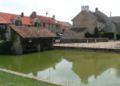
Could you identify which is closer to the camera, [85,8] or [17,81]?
[17,81]

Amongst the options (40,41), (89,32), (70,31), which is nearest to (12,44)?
(40,41)

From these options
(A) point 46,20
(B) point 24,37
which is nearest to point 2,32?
(B) point 24,37

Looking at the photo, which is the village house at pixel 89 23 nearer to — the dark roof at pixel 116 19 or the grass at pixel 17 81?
the dark roof at pixel 116 19

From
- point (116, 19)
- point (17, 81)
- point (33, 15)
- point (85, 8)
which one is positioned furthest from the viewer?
point (116, 19)

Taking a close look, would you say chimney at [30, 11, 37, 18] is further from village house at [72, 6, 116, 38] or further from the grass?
the grass

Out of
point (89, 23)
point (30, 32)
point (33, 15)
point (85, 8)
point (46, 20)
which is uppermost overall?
point (85, 8)

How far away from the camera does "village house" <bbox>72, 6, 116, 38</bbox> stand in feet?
220

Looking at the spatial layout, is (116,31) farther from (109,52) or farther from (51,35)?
(109,52)

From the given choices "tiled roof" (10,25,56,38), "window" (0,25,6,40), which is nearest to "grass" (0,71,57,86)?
"tiled roof" (10,25,56,38)

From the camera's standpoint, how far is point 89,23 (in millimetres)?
68188

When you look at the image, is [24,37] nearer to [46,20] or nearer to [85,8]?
[85,8]

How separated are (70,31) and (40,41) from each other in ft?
79.0

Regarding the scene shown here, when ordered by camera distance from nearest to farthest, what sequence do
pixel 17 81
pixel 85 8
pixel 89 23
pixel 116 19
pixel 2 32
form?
1. pixel 17 81
2. pixel 2 32
3. pixel 89 23
4. pixel 85 8
5. pixel 116 19

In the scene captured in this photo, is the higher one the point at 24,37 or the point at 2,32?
the point at 2,32
